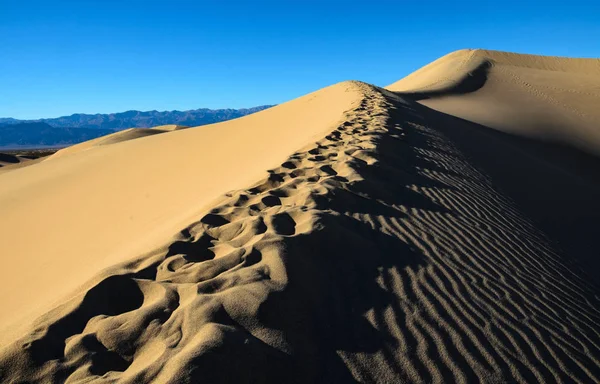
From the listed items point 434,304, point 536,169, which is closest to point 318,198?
point 434,304

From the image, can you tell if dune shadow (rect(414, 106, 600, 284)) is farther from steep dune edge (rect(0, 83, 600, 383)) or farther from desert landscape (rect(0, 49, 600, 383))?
steep dune edge (rect(0, 83, 600, 383))

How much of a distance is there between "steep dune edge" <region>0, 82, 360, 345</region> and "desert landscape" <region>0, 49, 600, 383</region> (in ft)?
0.14

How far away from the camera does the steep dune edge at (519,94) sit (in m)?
18.4

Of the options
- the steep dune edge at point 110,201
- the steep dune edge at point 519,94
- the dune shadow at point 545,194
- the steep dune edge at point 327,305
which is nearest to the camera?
the steep dune edge at point 327,305

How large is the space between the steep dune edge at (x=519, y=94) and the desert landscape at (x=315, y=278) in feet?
41.9

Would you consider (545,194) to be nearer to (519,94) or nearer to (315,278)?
(315,278)

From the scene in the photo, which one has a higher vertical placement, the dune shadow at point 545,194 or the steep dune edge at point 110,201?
the steep dune edge at point 110,201

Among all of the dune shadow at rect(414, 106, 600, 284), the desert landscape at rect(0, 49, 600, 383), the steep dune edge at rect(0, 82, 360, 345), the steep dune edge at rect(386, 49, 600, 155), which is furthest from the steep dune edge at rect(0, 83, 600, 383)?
the steep dune edge at rect(386, 49, 600, 155)

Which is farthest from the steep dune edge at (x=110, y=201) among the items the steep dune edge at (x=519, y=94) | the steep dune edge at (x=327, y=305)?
the steep dune edge at (x=519, y=94)

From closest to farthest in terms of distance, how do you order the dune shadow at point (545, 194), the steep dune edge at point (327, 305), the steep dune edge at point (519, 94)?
the steep dune edge at point (327, 305) < the dune shadow at point (545, 194) < the steep dune edge at point (519, 94)

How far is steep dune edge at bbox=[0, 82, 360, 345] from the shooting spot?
3584 millimetres

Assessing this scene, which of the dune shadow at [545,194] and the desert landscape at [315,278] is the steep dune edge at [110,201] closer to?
the desert landscape at [315,278]

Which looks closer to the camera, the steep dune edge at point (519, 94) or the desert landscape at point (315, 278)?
the desert landscape at point (315, 278)

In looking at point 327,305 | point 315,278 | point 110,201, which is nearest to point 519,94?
point 110,201
